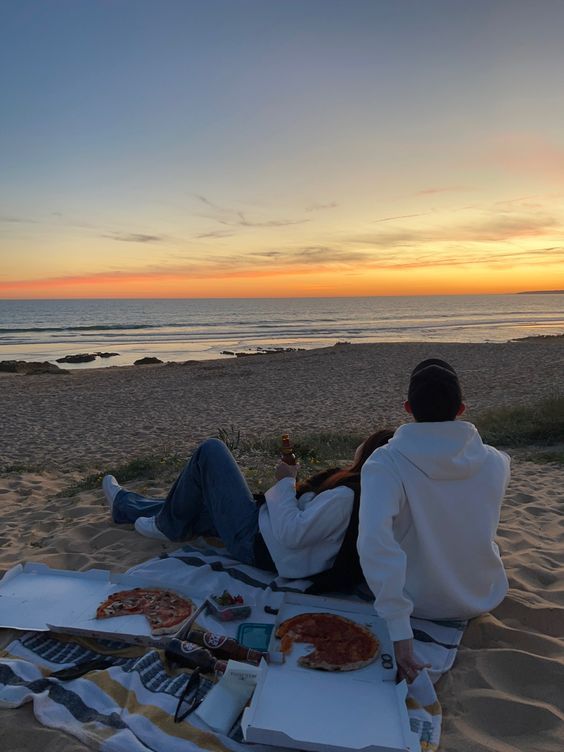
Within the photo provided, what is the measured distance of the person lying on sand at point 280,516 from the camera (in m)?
2.93

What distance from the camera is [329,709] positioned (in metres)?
2.20

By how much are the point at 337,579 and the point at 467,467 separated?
109cm

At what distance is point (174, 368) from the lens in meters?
21.6

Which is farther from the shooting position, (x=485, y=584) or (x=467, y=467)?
(x=485, y=584)

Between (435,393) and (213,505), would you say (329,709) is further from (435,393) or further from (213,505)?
(213,505)

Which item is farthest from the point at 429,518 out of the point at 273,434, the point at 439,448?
the point at 273,434

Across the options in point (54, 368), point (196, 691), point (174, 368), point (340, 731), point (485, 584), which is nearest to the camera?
point (340, 731)

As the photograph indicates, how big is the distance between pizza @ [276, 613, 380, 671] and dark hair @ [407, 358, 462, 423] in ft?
3.49

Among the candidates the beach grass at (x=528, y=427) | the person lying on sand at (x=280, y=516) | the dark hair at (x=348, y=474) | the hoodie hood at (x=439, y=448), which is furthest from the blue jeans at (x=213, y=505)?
the beach grass at (x=528, y=427)

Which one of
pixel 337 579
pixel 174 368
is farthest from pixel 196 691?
pixel 174 368

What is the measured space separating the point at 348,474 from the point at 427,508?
0.59 meters

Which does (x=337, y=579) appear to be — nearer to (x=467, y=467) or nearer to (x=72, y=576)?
(x=467, y=467)

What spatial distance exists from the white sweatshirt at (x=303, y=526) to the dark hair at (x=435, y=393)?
0.62 meters

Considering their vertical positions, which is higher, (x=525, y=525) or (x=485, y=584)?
(x=485, y=584)
